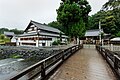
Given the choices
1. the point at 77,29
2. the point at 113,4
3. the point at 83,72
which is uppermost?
the point at 77,29

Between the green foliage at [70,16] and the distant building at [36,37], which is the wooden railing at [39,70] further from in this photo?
the distant building at [36,37]

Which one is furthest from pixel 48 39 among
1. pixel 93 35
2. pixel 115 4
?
pixel 115 4

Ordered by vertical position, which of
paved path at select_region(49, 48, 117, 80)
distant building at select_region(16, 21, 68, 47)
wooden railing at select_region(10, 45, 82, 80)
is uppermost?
distant building at select_region(16, 21, 68, 47)

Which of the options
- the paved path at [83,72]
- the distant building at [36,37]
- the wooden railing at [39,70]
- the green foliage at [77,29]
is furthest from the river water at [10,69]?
the distant building at [36,37]

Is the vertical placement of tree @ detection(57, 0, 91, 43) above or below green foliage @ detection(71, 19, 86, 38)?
above

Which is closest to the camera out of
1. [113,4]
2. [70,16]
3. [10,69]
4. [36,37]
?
[113,4]

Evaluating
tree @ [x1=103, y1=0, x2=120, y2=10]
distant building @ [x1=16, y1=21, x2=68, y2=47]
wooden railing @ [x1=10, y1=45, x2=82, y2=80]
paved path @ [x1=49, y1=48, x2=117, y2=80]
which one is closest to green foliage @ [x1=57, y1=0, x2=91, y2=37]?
distant building @ [x1=16, y1=21, x2=68, y2=47]

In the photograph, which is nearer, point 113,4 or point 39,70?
point 39,70

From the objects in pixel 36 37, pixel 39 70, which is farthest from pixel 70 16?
pixel 39 70

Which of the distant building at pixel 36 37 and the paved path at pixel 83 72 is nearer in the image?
the paved path at pixel 83 72

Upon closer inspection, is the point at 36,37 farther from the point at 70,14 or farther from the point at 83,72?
the point at 83,72

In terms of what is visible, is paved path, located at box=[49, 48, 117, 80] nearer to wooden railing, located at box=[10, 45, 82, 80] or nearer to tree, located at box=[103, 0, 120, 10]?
wooden railing, located at box=[10, 45, 82, 80]

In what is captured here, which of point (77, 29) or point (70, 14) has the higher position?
point (70, 14)

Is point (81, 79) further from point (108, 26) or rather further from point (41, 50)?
point (108, 26)
